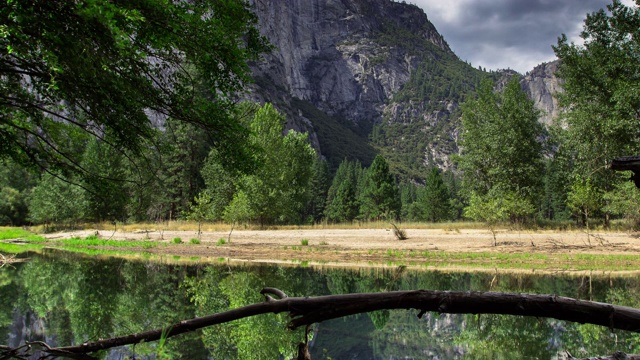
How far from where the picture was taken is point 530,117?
41.0 meters

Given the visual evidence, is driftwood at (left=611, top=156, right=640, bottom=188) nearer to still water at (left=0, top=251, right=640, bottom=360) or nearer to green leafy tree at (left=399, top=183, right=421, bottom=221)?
still water at (left=0, top=251, right=640, bottom=360)

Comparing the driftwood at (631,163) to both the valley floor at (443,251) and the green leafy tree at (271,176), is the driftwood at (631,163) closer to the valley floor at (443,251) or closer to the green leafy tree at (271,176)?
the valley floor at (443,251)

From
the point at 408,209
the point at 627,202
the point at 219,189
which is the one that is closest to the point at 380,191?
the point at 219,189

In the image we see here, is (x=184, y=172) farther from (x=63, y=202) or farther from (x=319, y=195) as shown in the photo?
(x=319, y=195)

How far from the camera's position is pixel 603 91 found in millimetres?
32719

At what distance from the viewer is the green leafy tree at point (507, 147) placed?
39969 millimetres

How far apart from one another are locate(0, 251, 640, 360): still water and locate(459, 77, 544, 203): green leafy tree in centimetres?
2466

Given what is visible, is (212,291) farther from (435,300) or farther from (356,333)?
(435,300)

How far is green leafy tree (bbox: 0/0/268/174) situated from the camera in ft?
18.7


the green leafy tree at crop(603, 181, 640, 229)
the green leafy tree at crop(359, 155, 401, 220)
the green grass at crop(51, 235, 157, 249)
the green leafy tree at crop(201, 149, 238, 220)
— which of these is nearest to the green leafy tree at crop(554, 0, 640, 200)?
the green leafy tree at crop(603, 181, 640, 229)

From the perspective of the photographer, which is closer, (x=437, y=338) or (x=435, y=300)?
(x=435, y=300)

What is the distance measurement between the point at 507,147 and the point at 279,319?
119ft

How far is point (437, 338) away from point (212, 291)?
22.4ft

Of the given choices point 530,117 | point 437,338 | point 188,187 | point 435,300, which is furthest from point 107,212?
point 435,300
